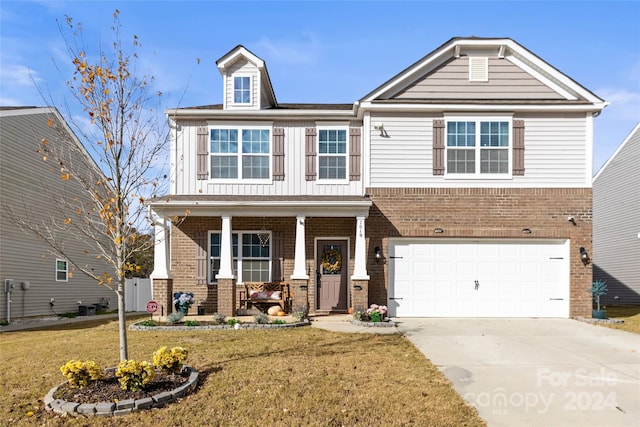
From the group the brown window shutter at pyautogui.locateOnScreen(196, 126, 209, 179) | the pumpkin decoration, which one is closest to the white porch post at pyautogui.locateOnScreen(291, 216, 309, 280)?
the pumpkin decoration

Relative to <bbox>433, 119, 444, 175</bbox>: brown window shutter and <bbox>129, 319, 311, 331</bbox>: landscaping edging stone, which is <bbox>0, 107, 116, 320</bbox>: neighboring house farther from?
<bbox>433, 119, 444, 175</bbox>: brown window shutter

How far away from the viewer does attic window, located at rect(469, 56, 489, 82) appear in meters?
13.9

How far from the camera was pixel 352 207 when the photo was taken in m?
13.0

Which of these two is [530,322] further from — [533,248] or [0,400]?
[0,400]

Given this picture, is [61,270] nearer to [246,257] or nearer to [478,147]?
[246,257]

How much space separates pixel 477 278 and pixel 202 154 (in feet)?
27.7

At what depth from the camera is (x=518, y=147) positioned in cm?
1355

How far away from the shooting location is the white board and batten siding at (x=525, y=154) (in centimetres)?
1358

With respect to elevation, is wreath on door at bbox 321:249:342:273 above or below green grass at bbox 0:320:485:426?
above

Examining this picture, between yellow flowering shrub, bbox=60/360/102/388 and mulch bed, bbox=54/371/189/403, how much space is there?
0.30 feet

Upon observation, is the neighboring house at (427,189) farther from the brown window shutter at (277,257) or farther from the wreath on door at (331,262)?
the wreath on door at (331,262)

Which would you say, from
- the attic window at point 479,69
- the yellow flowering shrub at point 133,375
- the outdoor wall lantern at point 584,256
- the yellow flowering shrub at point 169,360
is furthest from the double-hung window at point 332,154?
the yellow flowering shrub at point 133,375

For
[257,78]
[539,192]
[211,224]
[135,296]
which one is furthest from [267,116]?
[135,296]

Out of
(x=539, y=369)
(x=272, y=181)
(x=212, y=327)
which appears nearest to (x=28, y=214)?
(x=272, y=181)
